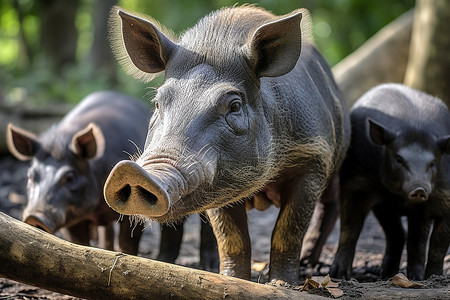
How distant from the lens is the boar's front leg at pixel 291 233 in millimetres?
4625

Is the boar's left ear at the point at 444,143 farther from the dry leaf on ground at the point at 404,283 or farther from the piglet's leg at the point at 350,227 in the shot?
the dry leaf on ground at the point at 404,283

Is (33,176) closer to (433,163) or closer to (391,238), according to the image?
(391,238)

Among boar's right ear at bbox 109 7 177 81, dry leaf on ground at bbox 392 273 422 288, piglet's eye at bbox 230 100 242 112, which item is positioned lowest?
dry leaf on ground at bbox 392 273 422 288

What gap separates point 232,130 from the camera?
13.1 ft

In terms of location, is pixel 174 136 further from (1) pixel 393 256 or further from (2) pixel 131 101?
(2) pixel 131 101

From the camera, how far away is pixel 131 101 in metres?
8.06

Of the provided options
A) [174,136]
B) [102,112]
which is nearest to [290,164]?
[174,136]

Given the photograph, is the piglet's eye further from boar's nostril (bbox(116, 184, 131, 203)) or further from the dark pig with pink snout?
the dark pig with pink snout

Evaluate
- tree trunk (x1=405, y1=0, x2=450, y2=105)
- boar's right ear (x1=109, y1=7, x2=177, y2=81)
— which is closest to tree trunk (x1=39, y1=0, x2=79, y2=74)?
tree trunk (x1=405, y1=0, x2=450, y2=105)

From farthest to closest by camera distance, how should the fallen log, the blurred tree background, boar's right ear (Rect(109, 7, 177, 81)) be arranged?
the blurred tree background
boar's right ear (Rect(109, 7, 177, 81))
the fallen log

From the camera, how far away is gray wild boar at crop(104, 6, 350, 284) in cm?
360

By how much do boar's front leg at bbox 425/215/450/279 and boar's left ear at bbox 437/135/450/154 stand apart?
1.81 ft

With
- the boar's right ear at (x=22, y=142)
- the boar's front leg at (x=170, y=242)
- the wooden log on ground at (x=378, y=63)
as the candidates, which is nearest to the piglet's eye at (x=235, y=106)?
the boar's front leg at (x=170, y=242)

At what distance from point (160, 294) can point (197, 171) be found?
73 centimetres
